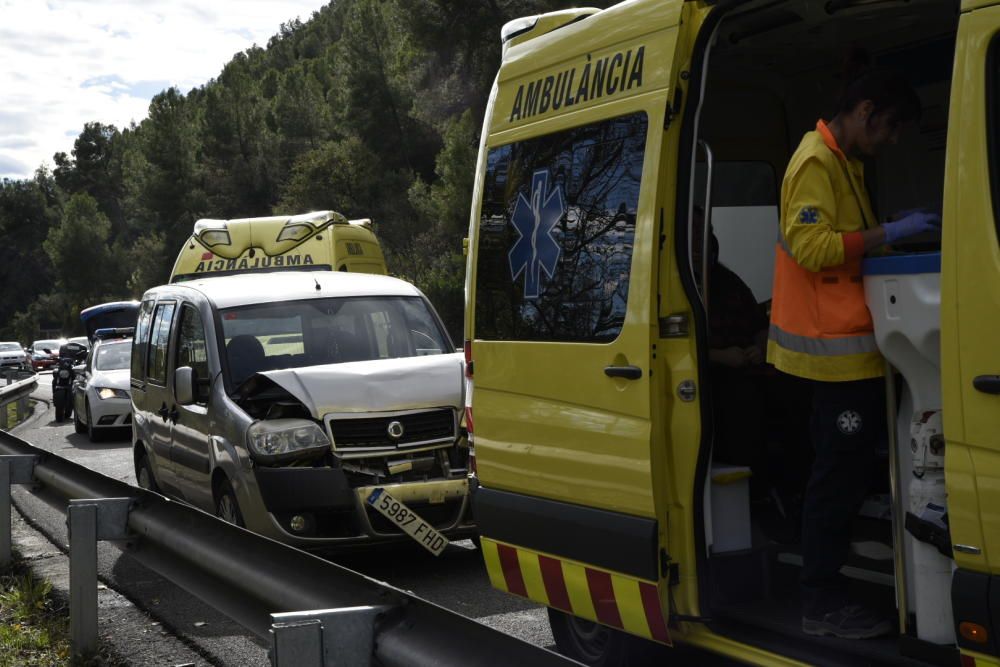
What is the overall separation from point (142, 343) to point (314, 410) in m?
3.15

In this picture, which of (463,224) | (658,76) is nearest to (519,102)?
(658,76)

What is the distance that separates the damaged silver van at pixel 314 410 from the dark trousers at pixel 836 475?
11.8 ft

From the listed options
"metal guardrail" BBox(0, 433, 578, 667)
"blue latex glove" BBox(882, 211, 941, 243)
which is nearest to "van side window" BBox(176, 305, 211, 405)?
"metal guardrail" BBox(0, 433, 578, 667)

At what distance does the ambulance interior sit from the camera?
3762mm

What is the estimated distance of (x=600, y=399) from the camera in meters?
4.63

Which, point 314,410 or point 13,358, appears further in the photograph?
point 13,358

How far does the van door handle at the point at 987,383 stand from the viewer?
320 centimetres

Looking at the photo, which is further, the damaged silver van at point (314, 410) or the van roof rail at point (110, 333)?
the van roof rail at point (110, 333)

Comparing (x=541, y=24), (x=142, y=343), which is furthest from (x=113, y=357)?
(x=541, y=24)

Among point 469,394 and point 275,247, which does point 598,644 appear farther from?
point 275,247

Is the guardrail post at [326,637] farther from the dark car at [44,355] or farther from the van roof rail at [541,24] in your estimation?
the dark car at [44,355]

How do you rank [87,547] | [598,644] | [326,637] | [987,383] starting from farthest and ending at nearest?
1. [87,547]
2. [598,644]
3. [987,383]
4. [326,637]

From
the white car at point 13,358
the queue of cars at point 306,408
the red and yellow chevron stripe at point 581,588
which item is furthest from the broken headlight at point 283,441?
the white car at point 13,358

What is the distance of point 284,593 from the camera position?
3777mm
